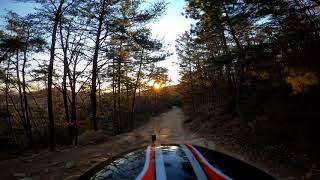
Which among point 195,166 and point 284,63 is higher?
point 284,63

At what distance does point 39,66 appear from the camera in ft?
84.9

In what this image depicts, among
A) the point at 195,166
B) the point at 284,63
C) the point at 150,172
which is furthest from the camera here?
the point at 284,63

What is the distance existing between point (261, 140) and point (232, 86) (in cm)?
1228

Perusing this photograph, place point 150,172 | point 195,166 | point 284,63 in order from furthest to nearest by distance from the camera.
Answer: point 284,63 → point 195,166 → point 150,172

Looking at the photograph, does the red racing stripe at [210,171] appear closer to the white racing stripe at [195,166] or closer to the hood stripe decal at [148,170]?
the white racing stripe at [195,166]

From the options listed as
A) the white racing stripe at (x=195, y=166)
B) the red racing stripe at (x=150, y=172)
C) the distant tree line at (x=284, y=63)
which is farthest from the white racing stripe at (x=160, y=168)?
the distant tree line at (x=284, y=63)

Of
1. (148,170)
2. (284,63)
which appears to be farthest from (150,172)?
(284,63)

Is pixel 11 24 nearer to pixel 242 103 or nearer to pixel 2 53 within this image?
pixel 2 53

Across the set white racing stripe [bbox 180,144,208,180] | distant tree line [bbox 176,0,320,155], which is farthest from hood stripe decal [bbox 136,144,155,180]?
distant tree line [bbox 176,0,320,155]

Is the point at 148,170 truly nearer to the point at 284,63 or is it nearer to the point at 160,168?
the point at 160,168

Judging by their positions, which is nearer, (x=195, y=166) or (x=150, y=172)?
(x=150, y=172)

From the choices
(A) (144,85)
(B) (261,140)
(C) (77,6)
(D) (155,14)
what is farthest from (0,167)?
(A) (144,85)

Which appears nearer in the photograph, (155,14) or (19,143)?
(155,14)

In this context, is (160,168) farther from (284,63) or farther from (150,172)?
(284,63)
